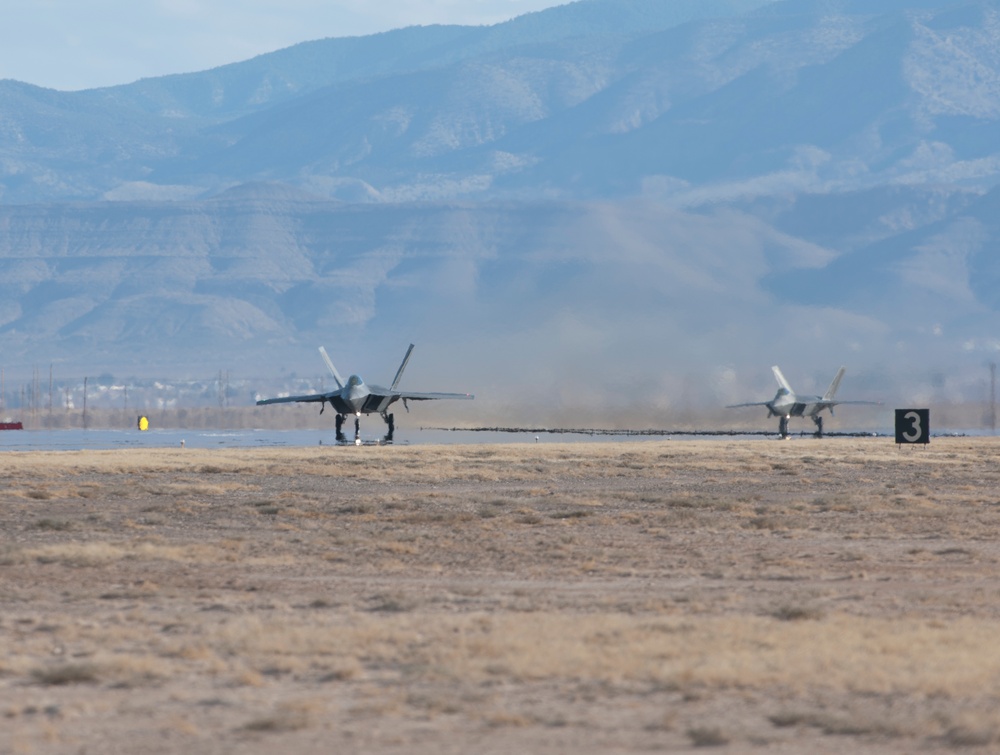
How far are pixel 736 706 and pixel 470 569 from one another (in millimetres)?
13705

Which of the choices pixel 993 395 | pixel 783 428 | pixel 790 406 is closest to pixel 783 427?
pixel 783 428

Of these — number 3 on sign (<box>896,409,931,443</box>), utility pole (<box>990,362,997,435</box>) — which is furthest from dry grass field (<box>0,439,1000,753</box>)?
utility pole (<box>990,362,997,435</box>)

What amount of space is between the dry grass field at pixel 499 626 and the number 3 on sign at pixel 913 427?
42.8m

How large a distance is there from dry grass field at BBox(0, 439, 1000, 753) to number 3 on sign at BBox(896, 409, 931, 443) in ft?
140

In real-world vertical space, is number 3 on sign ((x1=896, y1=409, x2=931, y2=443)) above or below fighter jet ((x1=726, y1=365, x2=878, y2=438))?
→ below

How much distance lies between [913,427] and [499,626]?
73.6 metres

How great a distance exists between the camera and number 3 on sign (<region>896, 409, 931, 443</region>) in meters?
90.8

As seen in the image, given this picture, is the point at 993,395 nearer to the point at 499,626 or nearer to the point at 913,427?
the point at 913,427

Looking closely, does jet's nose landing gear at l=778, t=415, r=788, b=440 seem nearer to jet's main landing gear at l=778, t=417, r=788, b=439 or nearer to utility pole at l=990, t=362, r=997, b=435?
→ jet's main landing gear at l=778, t=417, r=788, b=439

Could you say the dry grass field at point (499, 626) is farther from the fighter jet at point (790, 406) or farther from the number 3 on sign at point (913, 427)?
the fighter jet at point (790, 406)

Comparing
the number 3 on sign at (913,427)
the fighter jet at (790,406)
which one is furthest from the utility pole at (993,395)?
the number 3 on sign at (913,427)

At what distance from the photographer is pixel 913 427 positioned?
9162 cm

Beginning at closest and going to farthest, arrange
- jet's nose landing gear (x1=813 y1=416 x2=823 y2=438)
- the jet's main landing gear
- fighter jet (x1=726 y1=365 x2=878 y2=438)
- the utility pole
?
the jet's main landing gear
fighter jet (x1=726 y1=365 x2=878 y2=438)
jet's nose landing gear (x1=813 y1=416 x2=823 y2=438)
the utility pole

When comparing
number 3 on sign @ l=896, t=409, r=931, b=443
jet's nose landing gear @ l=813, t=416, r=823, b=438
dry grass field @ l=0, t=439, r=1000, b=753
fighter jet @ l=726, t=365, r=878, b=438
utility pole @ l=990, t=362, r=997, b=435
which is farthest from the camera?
utility pole @ l=990, t=362, r=997, b=435
